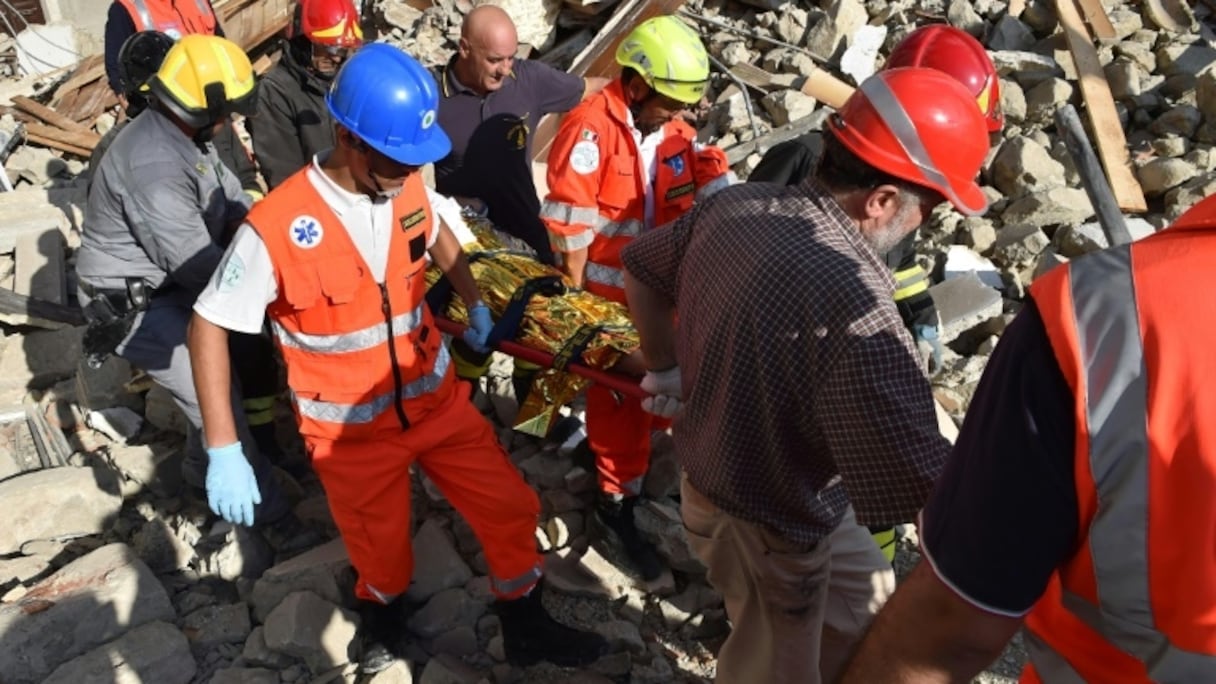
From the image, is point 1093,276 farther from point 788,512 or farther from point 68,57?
point 68,57

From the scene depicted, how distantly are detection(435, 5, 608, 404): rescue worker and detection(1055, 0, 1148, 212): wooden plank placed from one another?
3.79 m

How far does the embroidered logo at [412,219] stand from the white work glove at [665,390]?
2.96ft

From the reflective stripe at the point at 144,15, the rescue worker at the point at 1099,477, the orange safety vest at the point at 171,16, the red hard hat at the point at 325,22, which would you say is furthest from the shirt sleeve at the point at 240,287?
the reflective stripe at the point at 144,15

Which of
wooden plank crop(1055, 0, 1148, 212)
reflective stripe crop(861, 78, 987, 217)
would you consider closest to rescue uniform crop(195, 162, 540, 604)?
reflective stripe crop(861, 78, 987, 217)

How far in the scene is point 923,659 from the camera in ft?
4.05

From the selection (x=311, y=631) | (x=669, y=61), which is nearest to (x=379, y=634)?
(x=311, y=631)

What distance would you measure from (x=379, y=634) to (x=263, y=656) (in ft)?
1.46

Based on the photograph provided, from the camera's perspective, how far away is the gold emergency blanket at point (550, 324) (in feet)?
10.8

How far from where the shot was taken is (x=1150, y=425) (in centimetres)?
99

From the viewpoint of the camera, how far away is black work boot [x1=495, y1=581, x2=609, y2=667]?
324 centimetres

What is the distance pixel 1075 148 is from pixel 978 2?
5.96 metres

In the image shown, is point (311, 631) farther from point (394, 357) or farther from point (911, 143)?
point (911, 143)

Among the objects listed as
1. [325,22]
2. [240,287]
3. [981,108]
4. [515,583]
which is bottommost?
[515,583]

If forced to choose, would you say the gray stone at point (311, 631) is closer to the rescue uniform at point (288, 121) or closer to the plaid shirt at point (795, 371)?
the plaid shirt at point (795, 371)
